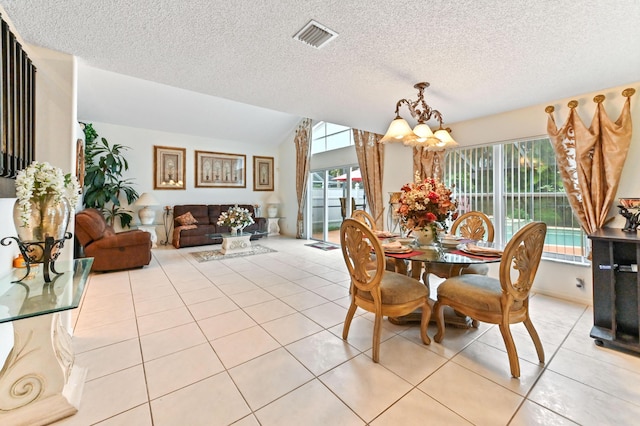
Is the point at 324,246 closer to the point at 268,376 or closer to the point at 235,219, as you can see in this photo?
the point at 235,219

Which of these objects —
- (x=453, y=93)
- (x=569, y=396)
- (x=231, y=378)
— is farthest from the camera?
(x=453, y=93)

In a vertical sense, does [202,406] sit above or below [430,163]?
below

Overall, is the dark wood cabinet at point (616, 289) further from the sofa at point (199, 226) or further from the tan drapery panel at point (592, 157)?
the sofa at point (199, 226)

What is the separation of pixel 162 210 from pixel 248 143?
118 inches

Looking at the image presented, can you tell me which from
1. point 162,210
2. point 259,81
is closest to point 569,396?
point 259,81

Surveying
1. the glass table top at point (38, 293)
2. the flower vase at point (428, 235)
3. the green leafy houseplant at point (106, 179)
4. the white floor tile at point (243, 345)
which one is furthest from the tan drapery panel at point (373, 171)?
the green leafy houseplant at point (106, 179)

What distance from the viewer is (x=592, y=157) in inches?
105

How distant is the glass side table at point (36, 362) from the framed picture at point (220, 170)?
235 inches

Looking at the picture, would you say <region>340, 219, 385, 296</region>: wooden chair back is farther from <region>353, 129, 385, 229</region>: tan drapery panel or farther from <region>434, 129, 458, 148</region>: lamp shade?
<region>353, 129, 385, 229</region>: tan drapery panel

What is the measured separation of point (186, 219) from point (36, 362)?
5.35 meters

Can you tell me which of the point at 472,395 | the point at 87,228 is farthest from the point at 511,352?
the point at 87,228

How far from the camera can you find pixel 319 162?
682 cm

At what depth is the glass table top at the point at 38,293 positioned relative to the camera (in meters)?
1.11

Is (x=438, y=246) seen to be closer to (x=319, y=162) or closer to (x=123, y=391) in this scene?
(x=123, y=391)
